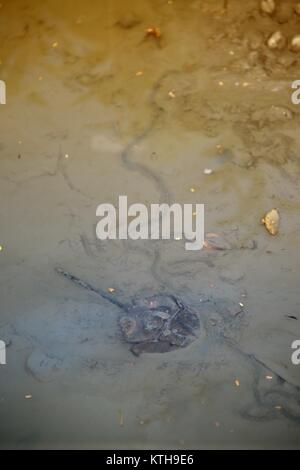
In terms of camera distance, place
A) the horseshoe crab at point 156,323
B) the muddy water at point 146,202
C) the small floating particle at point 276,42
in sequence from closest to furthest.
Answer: the muddy water at point 146,202 → the horseshoe crab at point 156,323 → the small floating particle at point 276,42

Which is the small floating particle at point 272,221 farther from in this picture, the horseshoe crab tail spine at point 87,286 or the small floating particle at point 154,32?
the small floating particle at point 154,32

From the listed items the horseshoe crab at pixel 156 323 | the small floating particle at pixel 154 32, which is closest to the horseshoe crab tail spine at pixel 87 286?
the horseshoe crab at pixel 156 323

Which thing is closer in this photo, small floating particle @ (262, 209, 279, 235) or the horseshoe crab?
the horseshoe crab

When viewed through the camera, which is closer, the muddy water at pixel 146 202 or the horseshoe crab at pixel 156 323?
the muddy water at pixel 146 202

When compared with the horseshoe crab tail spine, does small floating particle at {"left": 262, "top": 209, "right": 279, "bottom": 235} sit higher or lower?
higher

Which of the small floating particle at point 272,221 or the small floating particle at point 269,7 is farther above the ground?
the small floating particle at point 269,7

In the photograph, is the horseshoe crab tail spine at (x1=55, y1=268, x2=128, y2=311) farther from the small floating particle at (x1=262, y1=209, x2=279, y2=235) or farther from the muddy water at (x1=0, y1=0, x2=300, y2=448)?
the small floating particle at (x1=262, y1=209, x2=279, y2=235)

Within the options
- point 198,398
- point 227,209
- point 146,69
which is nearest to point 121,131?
point 146,69

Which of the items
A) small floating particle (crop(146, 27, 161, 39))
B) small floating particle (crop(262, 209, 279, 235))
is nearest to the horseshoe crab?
small floating particle (crop(262, 209, 279, 235))
